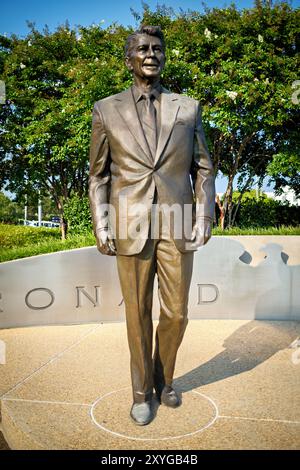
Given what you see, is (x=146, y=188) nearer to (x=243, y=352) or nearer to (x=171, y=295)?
(x=171, y=295)

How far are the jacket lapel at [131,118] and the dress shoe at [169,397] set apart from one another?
1.82m

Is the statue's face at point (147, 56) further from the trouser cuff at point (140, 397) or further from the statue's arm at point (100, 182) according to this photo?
the trouser cuff at point (140, 397)

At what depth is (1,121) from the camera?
14375 millimetres

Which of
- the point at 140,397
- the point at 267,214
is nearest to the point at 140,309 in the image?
the point at 140,397

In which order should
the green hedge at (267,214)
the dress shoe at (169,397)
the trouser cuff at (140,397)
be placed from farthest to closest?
the green hedge at (267,214)
the dress shoe at (169,397)
the trouser cuff at (140,397)

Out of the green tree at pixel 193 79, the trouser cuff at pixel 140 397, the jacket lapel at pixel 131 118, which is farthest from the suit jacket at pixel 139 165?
the green tree at pixel 193 79

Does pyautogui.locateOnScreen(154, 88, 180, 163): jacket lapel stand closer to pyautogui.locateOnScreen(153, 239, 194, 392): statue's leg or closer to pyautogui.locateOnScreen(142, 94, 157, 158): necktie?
pyautogui.locateOnScreen(142, 94, 157, 158): necktie

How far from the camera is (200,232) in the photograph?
3.19 meters

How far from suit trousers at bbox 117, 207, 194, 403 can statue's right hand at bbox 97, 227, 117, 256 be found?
0.09m

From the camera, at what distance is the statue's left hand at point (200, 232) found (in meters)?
3.18

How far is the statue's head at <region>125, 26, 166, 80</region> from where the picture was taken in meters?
2.98

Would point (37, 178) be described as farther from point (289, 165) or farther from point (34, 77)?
point (289, 165)

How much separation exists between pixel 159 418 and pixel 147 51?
8.65 ft

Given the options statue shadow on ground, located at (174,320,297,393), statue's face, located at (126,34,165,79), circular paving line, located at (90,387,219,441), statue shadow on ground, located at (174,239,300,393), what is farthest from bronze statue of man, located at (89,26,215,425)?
statue shadow on ground, located at (174,239,300,393)
